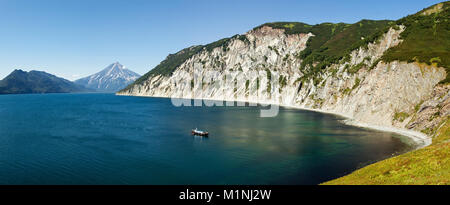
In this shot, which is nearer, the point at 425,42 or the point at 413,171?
the point at 413,171

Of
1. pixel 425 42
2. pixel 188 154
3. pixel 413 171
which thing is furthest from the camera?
pixel 425 42

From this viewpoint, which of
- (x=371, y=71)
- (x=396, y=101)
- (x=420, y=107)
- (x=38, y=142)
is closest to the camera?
(x=38, y=142)

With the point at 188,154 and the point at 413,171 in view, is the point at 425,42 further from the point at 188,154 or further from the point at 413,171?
the point at 188,154

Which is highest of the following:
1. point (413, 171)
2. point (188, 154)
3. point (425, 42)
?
point (425, 42)

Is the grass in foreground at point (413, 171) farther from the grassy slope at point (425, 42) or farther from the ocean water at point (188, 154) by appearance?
the grassy slope at point (425, 42)

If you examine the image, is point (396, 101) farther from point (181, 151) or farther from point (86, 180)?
point (86, 180)

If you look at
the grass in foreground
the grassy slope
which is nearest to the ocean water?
the grass in foreground

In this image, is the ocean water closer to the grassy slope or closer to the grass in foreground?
the grass in foreground

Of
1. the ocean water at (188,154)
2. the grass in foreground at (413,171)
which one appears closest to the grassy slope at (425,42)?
the ocean water at (188,154)

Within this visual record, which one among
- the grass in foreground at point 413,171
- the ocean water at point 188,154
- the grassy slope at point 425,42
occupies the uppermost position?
the grassy slope at point 425,42

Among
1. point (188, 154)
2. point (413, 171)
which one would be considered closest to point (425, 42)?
point (413, 171)
